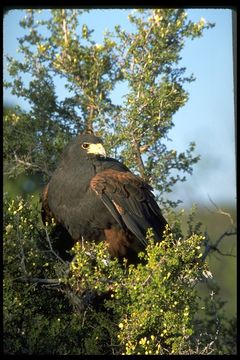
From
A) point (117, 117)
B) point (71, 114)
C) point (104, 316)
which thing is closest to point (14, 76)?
point (71, 114)

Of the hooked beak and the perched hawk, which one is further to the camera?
the hooked beak

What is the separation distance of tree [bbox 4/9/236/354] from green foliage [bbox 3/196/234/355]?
10mm

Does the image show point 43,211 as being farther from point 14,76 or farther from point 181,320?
point 181,320

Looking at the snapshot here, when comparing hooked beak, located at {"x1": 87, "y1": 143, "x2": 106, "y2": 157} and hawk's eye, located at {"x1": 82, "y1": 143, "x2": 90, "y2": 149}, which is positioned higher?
hawk's eye, located at {"x1": 82, "y1": 143, "x2": 90, "y2": 149}

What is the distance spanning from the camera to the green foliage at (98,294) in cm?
504

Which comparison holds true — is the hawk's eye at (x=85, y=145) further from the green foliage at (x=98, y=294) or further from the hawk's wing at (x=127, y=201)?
the green foliage at (x=98, y=294)

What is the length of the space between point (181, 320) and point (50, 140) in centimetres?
297

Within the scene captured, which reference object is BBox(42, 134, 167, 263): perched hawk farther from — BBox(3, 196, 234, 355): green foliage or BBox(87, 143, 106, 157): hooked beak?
BBox(3, 196, 234, 355): green foliage

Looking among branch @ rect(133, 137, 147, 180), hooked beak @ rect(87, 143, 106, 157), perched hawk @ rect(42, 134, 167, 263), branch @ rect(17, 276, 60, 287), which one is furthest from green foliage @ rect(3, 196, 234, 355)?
branch @ rect(133, 137, 147, 180)

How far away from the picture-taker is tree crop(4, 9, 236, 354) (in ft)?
16.7

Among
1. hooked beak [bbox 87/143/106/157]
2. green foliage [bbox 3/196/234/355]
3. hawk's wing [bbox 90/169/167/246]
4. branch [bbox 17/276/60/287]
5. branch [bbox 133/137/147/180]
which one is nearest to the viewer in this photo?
green foliage [bbox 3/196/234/355]

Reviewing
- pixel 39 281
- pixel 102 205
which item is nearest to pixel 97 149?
pixel 102 205

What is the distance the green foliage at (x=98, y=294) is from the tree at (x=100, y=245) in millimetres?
10

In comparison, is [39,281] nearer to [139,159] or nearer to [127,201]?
[127,201]
